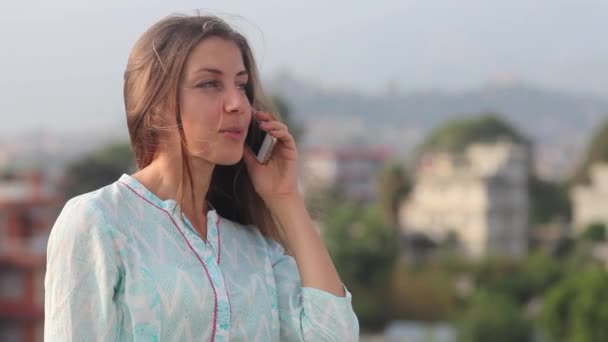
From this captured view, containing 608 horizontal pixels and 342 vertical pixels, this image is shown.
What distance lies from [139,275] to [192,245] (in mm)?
103

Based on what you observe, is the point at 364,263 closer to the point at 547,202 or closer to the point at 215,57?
the point at 547,202

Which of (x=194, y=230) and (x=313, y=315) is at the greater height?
Answer: (x=194, y=230)

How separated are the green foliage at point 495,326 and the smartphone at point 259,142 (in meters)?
19.4

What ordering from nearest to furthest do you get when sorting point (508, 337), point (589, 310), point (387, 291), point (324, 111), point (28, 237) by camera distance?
point (589, 310), point (508, 337), point (28, 237), point (387, 291), point (324, 111)

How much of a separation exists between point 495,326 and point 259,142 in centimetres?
1965

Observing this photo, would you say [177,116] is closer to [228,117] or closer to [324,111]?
[228,117]

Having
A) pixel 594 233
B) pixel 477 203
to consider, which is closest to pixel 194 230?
pixel 594 233

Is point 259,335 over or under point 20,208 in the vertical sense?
over

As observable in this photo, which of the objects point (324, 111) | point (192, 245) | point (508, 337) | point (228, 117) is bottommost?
point (324, 111)

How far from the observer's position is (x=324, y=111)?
379 ft

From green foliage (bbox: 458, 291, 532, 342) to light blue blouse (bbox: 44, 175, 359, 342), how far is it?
64.0 ft

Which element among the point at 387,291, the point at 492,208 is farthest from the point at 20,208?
the point at 492,208

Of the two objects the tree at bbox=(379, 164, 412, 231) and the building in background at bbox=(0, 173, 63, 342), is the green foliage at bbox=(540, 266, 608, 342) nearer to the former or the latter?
the building in background at bbox=(0, 173, 63, 342)

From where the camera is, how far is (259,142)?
4.99ft
